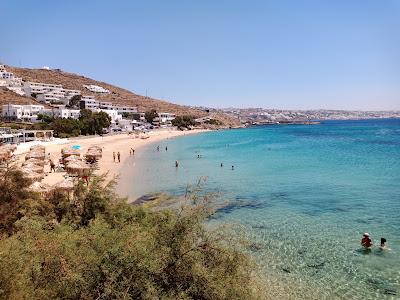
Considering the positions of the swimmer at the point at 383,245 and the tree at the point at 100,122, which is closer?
the swimmer at the point at 383,245

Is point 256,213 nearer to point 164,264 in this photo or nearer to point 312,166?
point 164,264

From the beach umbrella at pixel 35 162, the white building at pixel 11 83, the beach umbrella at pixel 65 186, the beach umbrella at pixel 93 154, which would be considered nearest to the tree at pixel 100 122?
the beach umbrella at pixel 93 154

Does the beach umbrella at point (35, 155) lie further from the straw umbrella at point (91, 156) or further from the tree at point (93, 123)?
the tree at point (93, 123)

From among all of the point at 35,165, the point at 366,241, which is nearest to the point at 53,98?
the point at 35,165

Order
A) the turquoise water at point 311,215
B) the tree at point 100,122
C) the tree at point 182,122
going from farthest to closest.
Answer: the tree at point 182,122 → the tree at point 100,122 → the turquoise water at point 311,215

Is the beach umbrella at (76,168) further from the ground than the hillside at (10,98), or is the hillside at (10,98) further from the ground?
the hillside at (10,98)

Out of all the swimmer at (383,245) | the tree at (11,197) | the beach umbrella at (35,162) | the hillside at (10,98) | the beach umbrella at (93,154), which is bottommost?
the swimmer at (383,245)

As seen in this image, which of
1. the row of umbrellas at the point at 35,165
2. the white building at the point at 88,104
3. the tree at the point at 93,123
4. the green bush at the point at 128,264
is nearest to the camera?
the green bush at the point at 128,264

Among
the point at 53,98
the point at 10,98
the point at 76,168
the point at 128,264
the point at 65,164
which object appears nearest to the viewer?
the point at 128,264

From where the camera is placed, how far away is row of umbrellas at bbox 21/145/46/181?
88.5 feet

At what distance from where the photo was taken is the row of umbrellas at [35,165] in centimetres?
2697

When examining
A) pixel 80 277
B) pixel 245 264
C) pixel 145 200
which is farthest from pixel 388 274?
pixel 145 200

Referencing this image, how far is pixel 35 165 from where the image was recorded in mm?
31625

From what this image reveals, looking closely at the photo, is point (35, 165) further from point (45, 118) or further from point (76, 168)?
point (45, 118)
